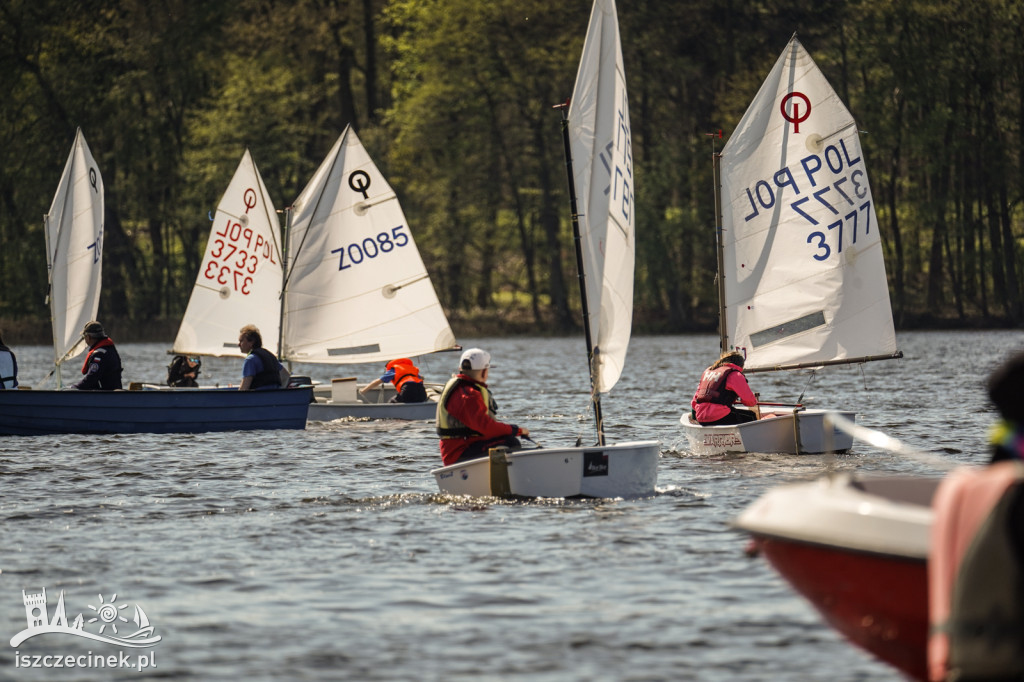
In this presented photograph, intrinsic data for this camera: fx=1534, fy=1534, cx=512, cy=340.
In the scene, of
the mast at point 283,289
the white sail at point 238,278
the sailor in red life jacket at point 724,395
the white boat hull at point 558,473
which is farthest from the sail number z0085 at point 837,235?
the white sail at point 238,278

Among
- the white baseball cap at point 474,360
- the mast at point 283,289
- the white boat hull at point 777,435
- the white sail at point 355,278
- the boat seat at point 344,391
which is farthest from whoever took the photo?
the mast at point 283,289

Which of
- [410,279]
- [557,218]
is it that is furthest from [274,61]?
[410,279]

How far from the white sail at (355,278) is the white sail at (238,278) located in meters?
0.68

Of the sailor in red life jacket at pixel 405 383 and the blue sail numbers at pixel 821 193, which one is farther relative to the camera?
the sailor in red life jacket at pixel 405 383

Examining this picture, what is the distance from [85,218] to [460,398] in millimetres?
14563

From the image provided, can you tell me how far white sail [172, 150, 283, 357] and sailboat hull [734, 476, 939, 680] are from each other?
2359 centimetres

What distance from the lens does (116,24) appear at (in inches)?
2707

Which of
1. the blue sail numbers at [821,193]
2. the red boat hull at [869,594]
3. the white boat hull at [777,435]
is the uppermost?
the blue sail numbers at [821,193]

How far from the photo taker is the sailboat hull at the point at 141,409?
23906 mm

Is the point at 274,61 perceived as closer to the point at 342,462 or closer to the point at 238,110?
the point at 238,110

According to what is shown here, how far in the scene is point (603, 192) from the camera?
16.2 m

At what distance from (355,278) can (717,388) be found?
11706 millimetres

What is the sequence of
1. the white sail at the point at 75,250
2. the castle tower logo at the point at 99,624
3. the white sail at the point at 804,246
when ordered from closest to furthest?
1. the castle tower logo at the point at 99,624
2. the white sail at the point at 804,246
3. the white sail at the point at 75,250

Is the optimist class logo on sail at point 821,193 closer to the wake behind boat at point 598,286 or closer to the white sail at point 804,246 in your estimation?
the white sail at point 804,246
